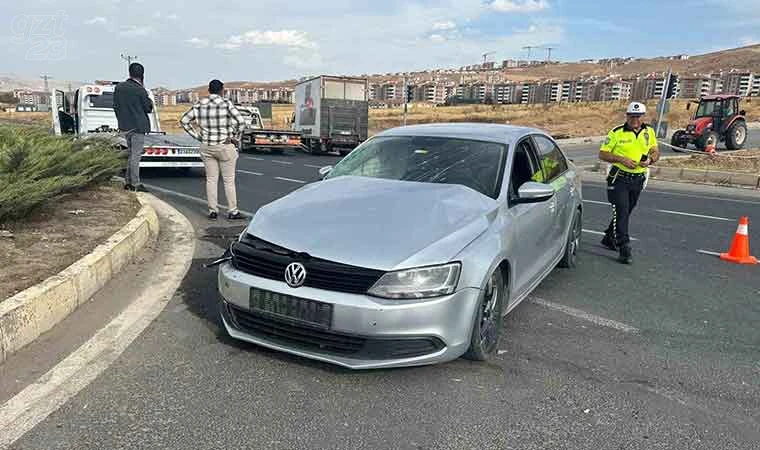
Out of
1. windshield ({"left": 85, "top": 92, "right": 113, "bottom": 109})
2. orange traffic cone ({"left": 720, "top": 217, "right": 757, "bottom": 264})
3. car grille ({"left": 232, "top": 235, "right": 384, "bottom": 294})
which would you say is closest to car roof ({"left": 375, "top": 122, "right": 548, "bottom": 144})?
car grille ({"left": 232, "top": 235, "right": 384, "bottom": 294})

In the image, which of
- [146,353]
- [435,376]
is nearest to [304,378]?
[435,376]

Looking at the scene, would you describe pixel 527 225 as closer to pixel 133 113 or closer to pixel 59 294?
pixel 59 294

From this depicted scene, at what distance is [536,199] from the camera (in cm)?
431

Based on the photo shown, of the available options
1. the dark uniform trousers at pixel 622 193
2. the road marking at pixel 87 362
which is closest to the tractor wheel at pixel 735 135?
the dark uniform trousers at pixel 622 193

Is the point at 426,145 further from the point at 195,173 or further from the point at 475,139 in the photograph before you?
the point at 195,173

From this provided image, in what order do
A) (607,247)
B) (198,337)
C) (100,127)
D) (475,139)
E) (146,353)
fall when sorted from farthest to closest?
(100,127) → (607,247) → (475,139) → (198,337) → (146,353)

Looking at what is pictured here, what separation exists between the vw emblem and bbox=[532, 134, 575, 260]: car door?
265cm

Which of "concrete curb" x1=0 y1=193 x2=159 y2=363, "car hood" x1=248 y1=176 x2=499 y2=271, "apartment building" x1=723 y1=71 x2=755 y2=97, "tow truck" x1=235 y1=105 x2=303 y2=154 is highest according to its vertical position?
"apartment building" x1=723 y1=71 x2=755 y2=97

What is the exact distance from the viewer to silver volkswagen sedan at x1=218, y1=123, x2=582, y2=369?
127 inches

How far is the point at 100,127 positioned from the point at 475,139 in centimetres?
1150

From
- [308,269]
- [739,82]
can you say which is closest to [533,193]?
[308,269]

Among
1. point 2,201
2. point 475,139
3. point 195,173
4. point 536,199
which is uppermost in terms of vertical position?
point 475,139

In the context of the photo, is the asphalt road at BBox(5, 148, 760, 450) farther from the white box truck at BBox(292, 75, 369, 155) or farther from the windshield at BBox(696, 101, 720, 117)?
the windshield at BBox(696, 101, 720, 117)

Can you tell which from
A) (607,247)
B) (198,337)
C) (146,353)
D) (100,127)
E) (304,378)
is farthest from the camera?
(100,127)
